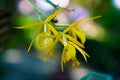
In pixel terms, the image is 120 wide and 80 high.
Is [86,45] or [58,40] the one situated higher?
[58,40]

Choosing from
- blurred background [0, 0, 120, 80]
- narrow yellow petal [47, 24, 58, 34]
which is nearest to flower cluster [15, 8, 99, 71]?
narrow yellow petal [47, 24, 58, 34]

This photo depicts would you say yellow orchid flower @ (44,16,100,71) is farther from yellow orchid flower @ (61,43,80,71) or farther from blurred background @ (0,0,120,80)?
blurred background @ (0,0,120,80)

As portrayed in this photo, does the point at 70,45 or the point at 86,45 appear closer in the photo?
the point at 70,45

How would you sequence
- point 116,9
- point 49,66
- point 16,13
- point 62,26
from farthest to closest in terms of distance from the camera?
point 49,66
point 116,9
point 16,13
point 62,26

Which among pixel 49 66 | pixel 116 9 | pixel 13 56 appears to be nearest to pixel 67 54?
pixel 116 9

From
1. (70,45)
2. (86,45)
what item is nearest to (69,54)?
(70,45)

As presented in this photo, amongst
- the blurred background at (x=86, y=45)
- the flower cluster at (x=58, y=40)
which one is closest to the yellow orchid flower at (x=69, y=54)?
the flower cluster at (x=58, y=40)

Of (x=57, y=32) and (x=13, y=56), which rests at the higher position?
(x=57, y=32)

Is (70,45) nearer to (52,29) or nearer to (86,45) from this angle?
(52,29)

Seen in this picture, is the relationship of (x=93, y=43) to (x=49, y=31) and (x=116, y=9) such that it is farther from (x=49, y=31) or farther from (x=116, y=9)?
(x=49, y=31)

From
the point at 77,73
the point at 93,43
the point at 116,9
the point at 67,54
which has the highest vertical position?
the point at 67,54

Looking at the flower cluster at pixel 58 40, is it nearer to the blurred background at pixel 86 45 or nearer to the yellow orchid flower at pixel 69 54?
the yellow orchid flower at pixel 69 54
